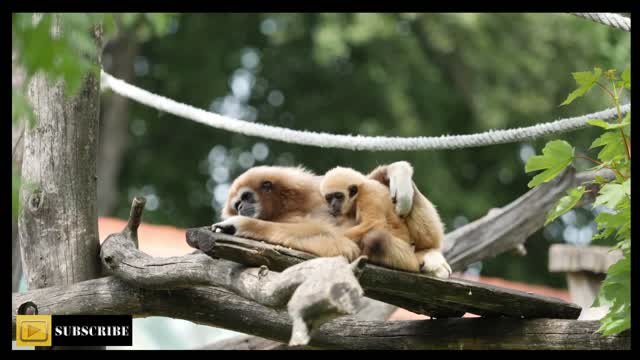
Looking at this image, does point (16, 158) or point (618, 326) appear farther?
point (16, 158)

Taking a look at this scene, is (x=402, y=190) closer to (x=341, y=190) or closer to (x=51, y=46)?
(x=341, y=190)

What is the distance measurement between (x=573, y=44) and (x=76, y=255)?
10.0 meters

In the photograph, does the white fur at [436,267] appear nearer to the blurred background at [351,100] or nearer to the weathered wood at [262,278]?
the weathered wood at [262,278]

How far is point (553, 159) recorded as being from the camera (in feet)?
12.3

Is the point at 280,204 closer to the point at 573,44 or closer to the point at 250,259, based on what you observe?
the point at 250,259

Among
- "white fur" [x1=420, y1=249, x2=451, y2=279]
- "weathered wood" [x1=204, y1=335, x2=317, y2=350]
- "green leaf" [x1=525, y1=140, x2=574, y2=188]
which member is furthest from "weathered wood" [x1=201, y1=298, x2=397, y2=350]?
"green leaf" [x1=525, y1=140, x2=574, y2=188]

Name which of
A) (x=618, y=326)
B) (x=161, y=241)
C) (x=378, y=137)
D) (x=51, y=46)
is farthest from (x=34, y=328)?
(x=161, y=241)

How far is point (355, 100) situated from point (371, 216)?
12216 mm

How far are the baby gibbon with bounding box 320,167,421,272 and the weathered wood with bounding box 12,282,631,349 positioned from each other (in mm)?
540

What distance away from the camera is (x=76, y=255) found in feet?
15.8

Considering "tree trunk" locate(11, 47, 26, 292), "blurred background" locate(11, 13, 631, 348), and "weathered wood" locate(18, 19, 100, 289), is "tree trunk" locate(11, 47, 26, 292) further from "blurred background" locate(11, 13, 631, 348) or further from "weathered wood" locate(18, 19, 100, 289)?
"blurred background" locate(11, 13, 631, 348)

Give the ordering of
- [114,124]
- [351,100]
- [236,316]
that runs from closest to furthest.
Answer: [236,316]
[114,124]
[351,100]
